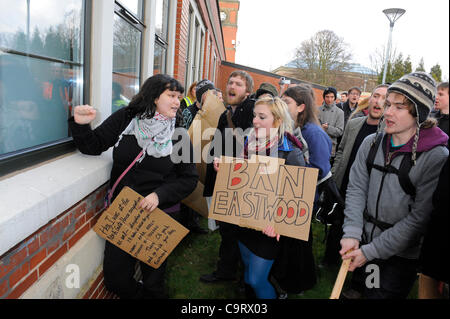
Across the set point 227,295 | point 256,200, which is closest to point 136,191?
point 256,200

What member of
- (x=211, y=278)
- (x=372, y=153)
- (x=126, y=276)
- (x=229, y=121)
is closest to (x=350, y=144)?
(x=229, y=121)

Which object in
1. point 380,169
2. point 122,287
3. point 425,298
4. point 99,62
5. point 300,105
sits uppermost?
point 99,62

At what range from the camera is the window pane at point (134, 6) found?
3.05 metres

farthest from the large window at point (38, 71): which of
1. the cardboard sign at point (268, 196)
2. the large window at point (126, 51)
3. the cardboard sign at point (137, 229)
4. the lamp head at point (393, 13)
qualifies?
the lamp head at point (393, 13)

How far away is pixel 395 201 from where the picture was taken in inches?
70.9

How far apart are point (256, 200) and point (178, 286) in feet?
4.83

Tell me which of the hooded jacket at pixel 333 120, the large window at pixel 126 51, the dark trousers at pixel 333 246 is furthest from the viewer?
the hooded jacket at pixel 333 120

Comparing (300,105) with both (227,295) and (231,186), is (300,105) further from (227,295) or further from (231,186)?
(227,295)

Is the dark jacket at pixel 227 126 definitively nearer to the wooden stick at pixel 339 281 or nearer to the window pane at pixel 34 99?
the window pane at pixel 34 99

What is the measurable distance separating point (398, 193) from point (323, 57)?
108 ft

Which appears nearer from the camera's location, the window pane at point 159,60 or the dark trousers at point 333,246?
the dark trousers at point 333,246

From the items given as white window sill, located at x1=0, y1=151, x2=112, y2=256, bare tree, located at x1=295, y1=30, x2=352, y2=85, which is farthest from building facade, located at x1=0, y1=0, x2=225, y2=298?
bare tree, located at x1=295, y1=30, x2=352, y2=85

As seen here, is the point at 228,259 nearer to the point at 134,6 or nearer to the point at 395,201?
the point at 395,201

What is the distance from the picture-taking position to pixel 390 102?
1.84 m
